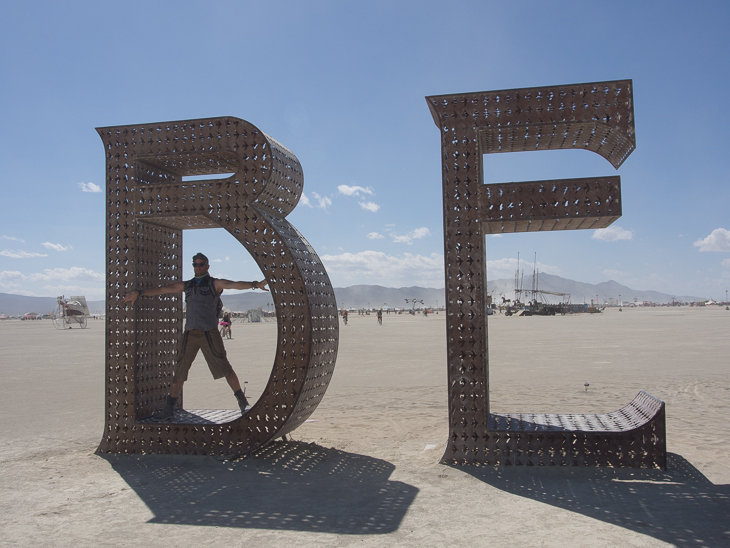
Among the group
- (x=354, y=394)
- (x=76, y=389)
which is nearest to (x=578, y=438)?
(x=354, y=394)

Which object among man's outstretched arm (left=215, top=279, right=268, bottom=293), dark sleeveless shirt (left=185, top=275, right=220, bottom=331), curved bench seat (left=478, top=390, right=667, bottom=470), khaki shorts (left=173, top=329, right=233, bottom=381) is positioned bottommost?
curved bench seat (left=478, top=390, right=667, bottom=470)

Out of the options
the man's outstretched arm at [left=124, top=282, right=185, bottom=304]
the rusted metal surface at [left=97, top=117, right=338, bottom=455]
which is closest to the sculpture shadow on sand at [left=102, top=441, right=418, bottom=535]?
the rusted metal surface at [left=97, top=117, right=338, bottom=455]

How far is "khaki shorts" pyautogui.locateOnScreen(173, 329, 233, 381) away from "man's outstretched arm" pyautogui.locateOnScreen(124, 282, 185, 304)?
1.72 ft

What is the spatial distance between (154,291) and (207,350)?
0.93 m

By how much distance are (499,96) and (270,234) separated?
2819 millimetres

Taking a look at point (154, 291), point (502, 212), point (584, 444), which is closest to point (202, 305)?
point (154, 291)

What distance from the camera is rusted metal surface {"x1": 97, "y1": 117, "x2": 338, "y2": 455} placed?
6.13 metres

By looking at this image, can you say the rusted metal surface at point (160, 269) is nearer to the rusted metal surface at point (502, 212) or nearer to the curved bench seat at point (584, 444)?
the rusted metal surface at point (502, 212)

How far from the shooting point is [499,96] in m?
6.13

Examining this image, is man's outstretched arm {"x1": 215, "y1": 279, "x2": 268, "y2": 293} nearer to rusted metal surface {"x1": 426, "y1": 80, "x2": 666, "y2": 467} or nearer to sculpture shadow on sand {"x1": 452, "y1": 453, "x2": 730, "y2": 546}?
rusted metal surface {"x1": 426, "y1": 80, "x2": 666, "y2": 467}

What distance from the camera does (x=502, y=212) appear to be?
6020 millimetres

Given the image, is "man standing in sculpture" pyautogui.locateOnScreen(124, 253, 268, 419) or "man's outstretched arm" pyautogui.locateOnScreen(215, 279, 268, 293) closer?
"man's outstretched arm" pyautogui.locateOnScreen(215, 279, 268, 293)

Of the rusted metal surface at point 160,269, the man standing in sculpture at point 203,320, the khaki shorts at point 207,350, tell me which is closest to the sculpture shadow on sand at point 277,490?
the rusted metal surface at point 160,269

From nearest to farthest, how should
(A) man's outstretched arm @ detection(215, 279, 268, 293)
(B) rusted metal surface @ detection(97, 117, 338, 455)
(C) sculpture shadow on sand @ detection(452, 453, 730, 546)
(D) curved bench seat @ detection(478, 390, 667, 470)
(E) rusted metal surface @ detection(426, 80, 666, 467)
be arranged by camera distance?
(C) sculpture shadow on sand @ detection(452, 453, 730, 546) < (D) curved bench seat @ detection(478, 390, 667, 470) < (E) rusted metal surface @ detection(426, 80, 666, 467) < (B) rusted metal surface @ detection(97, 117, 338, 455) < (A) man's outstretched arm @ detection(215, 279, 268, 293)
